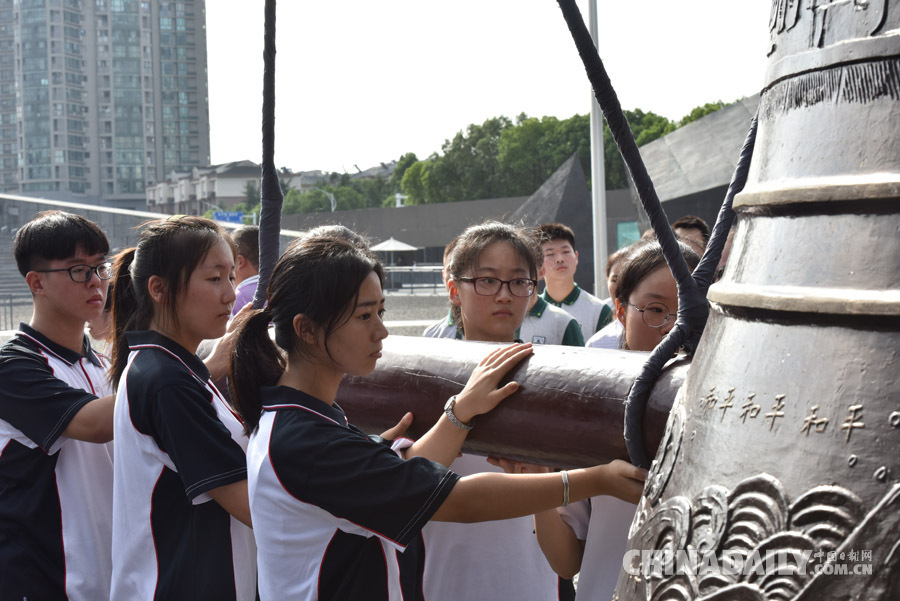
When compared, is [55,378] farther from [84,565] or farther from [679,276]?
[679,276]

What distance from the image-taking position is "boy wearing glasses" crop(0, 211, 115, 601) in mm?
2375

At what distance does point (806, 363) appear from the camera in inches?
28.1

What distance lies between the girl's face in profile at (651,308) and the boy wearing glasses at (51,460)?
54.3 inches

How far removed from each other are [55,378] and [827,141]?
2.28 metres

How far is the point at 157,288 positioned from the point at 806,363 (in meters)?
1.76

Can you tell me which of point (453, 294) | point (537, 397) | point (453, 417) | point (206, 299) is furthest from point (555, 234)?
point (537, 397)

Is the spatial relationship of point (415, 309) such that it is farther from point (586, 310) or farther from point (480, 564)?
point (480, 564)

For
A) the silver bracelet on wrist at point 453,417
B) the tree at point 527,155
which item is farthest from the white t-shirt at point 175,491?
the tree at point 527,155

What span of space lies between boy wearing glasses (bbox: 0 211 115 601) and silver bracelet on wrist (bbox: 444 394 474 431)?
1.33m

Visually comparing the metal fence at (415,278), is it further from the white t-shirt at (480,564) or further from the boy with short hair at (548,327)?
the white t-shirt at (480,564)

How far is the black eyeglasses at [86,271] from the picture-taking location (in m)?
2.65

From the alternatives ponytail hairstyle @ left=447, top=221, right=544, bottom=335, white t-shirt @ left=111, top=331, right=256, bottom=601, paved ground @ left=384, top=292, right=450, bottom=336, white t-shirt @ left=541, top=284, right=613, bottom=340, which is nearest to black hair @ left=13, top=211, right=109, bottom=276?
white t-shirt @ left=111, top=331, right=256, bottom=601

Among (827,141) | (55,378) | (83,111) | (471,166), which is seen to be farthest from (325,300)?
(83,111)

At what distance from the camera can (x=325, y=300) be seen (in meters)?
1.63
